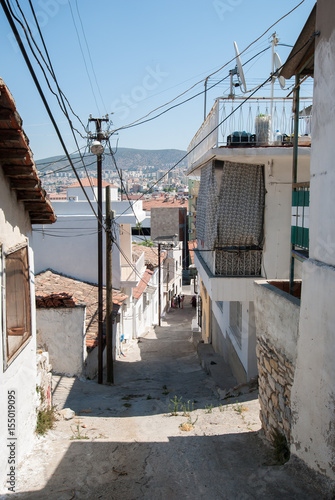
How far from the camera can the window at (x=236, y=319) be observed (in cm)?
1114

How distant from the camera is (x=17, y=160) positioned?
482 cm

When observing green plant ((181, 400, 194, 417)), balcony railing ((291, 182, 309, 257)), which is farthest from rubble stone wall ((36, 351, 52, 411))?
balcony railing ((291, 182, 309, 257))

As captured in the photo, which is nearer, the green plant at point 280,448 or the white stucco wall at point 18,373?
the white stucco wall at point 18,373

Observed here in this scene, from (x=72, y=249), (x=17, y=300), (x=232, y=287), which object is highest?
(x=17, y=300)

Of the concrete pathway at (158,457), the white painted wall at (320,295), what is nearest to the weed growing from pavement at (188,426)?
the concrete pathway at (158,457)

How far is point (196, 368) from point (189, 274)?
3374 cm

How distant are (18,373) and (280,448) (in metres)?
3.30

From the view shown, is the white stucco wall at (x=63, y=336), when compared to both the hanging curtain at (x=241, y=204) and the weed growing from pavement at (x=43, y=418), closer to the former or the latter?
the weed growing from pavement at (x=43, y=418)

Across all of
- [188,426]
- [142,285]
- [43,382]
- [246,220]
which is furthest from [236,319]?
[142,285]

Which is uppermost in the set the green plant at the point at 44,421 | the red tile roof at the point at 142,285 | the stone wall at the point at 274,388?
the stone wall at the point at 274,388

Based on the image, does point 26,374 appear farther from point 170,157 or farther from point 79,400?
point 170,157

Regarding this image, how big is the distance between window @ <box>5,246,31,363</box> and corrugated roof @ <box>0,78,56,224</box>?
2.25 feet

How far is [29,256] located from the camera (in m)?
6.10

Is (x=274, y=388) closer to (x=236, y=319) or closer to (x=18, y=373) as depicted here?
(x=18, y=373)
